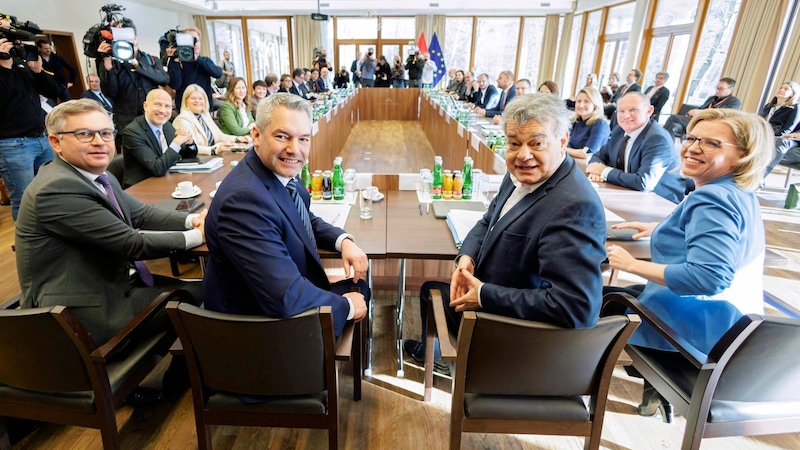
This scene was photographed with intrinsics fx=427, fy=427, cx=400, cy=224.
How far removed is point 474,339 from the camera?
1081 mm

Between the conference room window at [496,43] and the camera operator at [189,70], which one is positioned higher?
the conference room window at [496,43]

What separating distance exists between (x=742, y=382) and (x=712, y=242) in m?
0.38

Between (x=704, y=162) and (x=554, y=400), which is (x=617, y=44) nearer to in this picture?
(x=704, y=162)

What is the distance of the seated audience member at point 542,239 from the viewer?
107cm

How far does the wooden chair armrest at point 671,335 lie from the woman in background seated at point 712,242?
3.9 inches

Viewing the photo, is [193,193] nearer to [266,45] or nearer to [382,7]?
[382,7]

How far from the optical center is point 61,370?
1156 millimetres

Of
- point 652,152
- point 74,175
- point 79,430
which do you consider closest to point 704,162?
point 652,152

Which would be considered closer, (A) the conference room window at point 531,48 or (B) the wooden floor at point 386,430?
(B) the wooden floor at point 386,430

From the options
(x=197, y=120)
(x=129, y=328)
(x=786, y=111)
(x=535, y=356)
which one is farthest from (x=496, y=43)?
(x=129, y=328)

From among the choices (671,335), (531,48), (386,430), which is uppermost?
(531,48)

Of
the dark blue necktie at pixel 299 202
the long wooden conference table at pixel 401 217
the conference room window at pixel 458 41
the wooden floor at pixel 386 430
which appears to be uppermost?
the conference room window at pixel 458 41

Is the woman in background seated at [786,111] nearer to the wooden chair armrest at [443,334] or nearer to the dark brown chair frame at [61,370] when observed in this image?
the wooden chair armrest at [443,334]

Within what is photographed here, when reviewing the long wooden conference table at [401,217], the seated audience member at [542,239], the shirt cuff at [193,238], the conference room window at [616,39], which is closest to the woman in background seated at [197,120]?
the long wooden conference table at [401,217]
